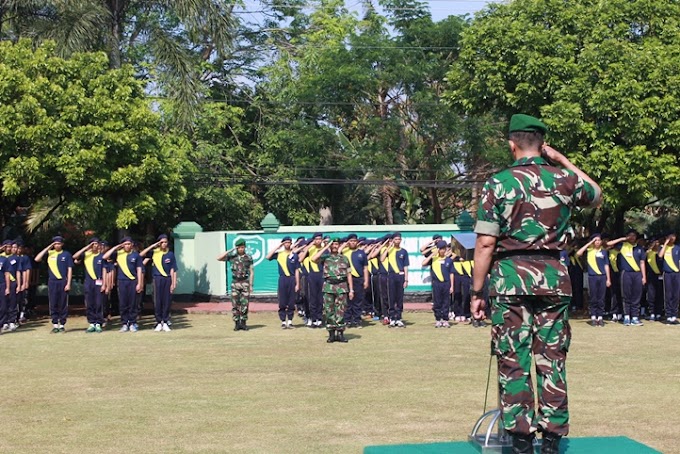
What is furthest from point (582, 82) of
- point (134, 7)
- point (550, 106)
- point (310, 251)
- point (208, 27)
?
point (134, 7)

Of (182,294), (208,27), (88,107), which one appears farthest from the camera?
(182,294)

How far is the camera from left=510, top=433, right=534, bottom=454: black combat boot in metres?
6.00

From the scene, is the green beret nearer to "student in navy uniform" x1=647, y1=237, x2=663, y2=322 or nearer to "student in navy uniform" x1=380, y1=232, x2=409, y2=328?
"student in navy uniform" x1=380, y1=232, x2=409, y2=328

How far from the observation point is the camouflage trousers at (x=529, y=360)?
600cm

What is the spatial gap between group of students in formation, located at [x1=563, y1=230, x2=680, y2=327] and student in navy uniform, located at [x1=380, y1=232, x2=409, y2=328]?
11.6 ft

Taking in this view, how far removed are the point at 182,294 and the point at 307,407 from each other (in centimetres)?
1794

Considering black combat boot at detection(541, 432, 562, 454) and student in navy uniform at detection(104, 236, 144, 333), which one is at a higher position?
student in navy uniform at detection(104, 236, 144, 333)

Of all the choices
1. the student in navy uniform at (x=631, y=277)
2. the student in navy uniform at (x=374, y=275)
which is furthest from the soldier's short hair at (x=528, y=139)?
the student in navy uniform at (x=631, y=277)

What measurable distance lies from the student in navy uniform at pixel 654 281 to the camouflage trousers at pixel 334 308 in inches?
307

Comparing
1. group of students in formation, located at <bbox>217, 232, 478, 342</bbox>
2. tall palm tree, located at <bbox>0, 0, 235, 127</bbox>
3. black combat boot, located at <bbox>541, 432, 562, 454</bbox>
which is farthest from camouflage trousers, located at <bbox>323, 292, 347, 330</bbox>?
black combat boot, located at <bbox>541, 432, 562, 454</bbox>

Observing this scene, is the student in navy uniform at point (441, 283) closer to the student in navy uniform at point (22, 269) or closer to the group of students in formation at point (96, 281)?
the group of students in formation at point (96, 281)

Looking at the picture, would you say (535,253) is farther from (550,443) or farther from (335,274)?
(335,274)

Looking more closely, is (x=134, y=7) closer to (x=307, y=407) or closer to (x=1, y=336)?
(x=1, y=336)

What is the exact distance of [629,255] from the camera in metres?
19.8
